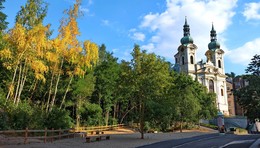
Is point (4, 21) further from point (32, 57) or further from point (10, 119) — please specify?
point (10, 119)

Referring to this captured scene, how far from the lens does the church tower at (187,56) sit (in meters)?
74.4

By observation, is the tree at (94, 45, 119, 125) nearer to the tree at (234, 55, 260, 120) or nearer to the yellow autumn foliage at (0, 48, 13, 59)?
the yellow autumn foliage at (0, 48, 13, 59)

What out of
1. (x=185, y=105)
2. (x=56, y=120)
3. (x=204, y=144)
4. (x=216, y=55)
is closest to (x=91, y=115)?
(x=56, y=120)

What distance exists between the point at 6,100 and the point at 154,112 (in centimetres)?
1986

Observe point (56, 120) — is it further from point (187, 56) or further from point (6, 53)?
point (187, 56)

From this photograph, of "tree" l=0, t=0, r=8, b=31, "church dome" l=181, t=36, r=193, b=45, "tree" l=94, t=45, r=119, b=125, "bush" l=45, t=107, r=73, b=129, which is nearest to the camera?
"bush" l=45, t=107, r=73, b=129

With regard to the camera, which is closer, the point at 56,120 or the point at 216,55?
the point at 56,120

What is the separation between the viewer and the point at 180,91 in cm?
3997

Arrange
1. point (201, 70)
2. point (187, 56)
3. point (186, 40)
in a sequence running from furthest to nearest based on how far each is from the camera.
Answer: point (186, 40)
point (201, 70)
point (187, 56)

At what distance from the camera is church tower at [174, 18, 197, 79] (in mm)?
74375

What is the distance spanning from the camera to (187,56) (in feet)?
244

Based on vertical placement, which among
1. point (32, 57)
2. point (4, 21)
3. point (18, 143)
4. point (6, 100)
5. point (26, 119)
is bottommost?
point (18, 143)

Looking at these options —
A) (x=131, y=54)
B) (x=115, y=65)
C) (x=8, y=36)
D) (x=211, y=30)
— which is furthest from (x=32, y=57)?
(x=211, y=30)

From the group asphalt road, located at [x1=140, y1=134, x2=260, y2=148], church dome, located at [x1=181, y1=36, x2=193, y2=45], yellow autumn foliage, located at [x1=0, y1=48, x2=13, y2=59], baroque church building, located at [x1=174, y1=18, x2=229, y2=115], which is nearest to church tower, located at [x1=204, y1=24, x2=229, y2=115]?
baroque church building, located at [x1=174, y1=18, x2=229, y2=115]
